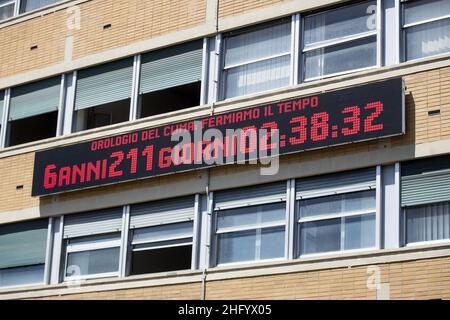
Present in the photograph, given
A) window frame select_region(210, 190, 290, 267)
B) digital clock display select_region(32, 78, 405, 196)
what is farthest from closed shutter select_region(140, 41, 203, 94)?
window frame select_region(210, 190, 290, 267)

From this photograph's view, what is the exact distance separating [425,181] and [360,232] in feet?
4.37

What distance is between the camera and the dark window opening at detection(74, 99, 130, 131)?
72.6ft

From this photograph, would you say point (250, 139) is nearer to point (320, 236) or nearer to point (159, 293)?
point (320, 236)

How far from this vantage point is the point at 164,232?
781 inches

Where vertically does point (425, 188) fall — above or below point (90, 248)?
above

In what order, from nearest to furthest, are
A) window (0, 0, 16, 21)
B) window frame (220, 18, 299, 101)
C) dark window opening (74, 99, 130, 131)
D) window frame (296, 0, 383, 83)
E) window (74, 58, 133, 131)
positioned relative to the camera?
window frame (296, 0, 383, 83) → window frame (220, 18, 299, 101) → window (74, 58, 133, 131) → dark window opening (74, 99, 130, 131) → window (0, 0, 16, 21)

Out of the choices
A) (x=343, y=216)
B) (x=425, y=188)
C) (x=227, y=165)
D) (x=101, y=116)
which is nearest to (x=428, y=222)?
(x=425, y=188)

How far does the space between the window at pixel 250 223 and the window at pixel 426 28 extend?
3.14m

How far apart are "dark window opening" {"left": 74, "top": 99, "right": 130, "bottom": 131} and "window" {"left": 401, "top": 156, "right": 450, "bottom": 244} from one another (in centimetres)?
699

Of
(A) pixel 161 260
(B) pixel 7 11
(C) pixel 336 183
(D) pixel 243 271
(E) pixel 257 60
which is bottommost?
(D) pixel 243 271

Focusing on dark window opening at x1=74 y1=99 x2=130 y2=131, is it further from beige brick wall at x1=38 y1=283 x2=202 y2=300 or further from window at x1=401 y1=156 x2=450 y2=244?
window at x1=401 y1=156 x2=450 y2=244

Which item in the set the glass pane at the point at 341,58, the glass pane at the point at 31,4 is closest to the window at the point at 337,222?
the glass pane at the point at 341,58

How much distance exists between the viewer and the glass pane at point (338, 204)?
1766 cm
